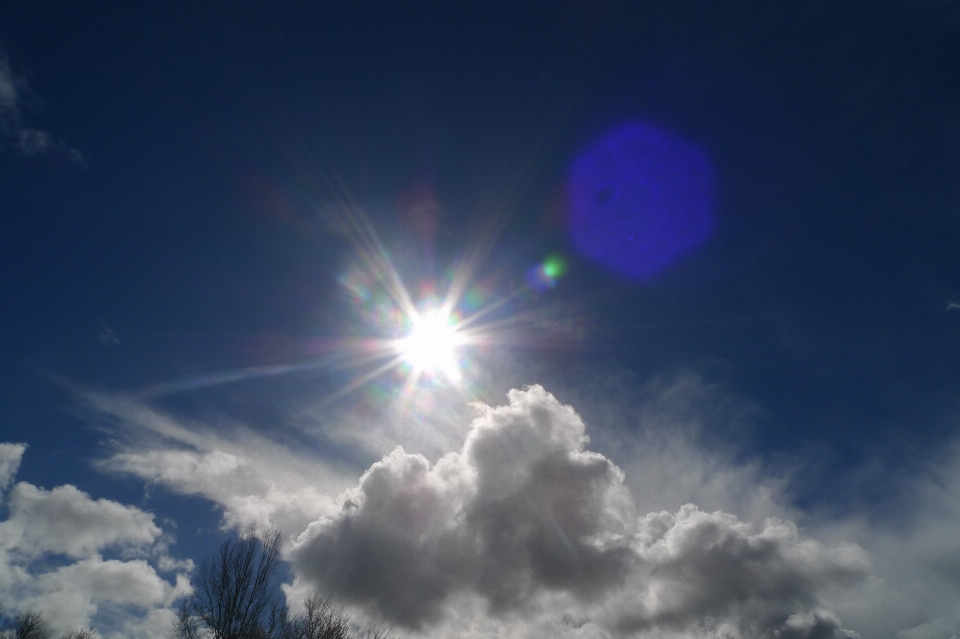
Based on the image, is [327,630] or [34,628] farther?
[34,628]

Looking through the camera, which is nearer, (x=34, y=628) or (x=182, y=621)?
(x=182, y=621)


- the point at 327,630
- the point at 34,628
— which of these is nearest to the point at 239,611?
the point at 327,630

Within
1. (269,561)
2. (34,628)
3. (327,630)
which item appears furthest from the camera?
(34,628)

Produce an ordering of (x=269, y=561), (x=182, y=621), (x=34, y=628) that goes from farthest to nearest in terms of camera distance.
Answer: (x=34, y=628) → (x=269, y=561) → (x=182, y=621)

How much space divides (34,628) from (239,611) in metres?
45.5

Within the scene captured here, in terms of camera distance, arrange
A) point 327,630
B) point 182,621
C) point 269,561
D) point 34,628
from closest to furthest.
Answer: point 182,621 → point 269,561 → point 327,630 → point 34,628

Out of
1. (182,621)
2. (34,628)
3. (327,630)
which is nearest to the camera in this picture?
(182,621)

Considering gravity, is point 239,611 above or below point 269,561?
below

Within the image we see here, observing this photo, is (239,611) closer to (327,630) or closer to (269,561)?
(269,561)

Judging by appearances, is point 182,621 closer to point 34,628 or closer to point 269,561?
point 269,561

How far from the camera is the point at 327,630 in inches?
1470

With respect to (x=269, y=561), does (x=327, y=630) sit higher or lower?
lower

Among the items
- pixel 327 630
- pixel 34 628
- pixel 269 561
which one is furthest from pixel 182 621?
pixel 34 628

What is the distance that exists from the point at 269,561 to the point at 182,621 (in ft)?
19.0
